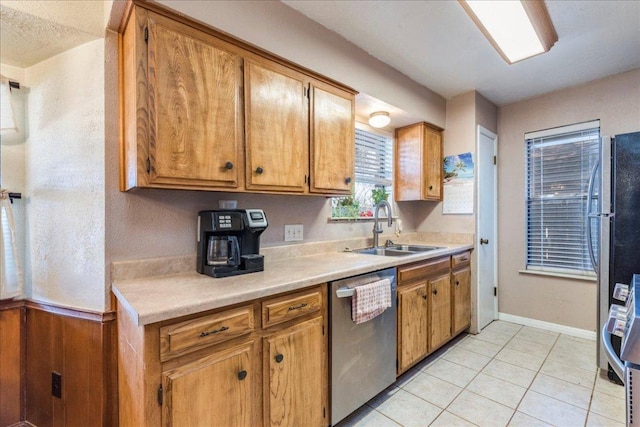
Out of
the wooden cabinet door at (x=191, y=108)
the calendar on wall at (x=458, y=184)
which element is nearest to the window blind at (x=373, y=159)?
the calendar on wall at (x=458, y=184)

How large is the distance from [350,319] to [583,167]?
2909 millimetres

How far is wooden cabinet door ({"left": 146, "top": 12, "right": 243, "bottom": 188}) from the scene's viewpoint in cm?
134

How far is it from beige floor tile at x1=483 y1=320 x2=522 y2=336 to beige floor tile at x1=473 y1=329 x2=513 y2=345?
0.08m

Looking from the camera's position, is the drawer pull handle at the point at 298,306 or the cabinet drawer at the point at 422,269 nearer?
the drawer pull handle at the point at 298,306

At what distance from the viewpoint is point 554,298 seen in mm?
3055

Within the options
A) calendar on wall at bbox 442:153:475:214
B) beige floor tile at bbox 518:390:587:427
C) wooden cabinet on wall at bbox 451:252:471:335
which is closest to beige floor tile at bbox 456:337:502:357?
wooden cabinet on wall at bbox 451:252:471:335

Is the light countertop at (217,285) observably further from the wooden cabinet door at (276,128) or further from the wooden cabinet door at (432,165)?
the wooden cabinet door at (432,165)

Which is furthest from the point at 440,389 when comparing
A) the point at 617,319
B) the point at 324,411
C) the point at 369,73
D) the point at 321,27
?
the point at 321,27

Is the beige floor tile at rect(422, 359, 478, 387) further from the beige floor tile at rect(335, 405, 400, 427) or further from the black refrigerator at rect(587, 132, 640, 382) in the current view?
the black refrigerator at rect(587, 132, 640, 382)

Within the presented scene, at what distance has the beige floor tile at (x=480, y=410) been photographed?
1.73 metres

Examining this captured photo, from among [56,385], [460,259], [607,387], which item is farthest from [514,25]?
[56,385]

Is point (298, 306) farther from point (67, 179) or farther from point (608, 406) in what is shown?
point (608, 406)

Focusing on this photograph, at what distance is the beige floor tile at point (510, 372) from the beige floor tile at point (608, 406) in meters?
0.34

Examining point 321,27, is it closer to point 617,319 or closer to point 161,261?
point 161,261
